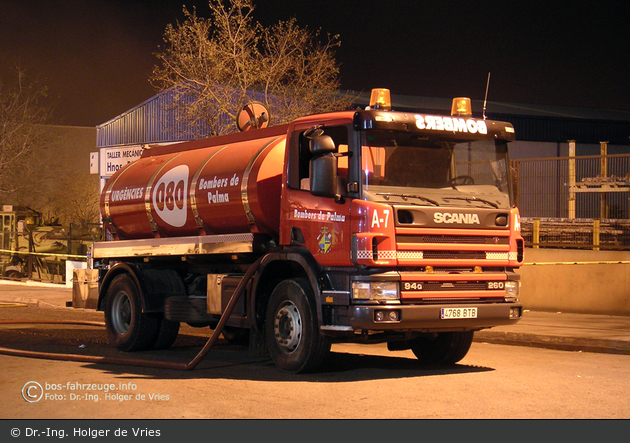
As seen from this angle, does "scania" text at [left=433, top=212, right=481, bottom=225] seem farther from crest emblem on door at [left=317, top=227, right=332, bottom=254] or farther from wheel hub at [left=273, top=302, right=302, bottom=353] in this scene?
wheel hub at [left=273, top=302, right=302, bottom=353]

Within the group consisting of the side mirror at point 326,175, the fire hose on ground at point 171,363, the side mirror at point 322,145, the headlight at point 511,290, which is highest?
the side mirror at point 322,145

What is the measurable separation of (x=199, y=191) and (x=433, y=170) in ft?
11.8

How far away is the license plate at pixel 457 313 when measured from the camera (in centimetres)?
942

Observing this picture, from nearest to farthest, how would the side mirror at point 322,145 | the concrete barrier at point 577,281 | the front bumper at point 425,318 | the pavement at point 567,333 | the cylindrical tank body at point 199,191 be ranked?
the front bumper at point 425,318, the side mirror at point 322,145, the cylindrical tank body at point 199,191, the pavement at point 567,333, the concrete barrier at point 577,281

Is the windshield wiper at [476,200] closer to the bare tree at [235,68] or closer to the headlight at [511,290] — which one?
the headlight at [511,290]

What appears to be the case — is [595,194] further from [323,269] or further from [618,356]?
[323,269]

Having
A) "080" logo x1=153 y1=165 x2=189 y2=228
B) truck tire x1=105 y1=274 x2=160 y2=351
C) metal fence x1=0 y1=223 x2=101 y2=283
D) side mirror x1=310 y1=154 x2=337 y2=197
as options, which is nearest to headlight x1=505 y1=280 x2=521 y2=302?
side mirror x1=310 y1=154 x2=337 y2=197

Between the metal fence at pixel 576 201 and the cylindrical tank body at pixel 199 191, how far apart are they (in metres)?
7.81

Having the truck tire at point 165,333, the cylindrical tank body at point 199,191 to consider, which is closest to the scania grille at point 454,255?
the cylindrical tank body at point 199,191

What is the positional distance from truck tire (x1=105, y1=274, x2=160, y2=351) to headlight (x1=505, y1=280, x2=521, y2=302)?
556 cm

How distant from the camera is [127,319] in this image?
43.2 ft

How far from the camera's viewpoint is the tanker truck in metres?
9.19

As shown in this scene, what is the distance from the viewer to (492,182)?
33.3 ft

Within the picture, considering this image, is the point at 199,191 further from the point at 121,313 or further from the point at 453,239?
the point at 453,239
